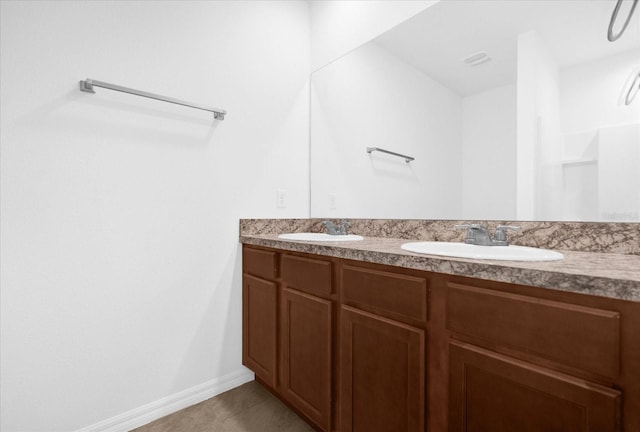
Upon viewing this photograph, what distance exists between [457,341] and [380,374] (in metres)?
0.32

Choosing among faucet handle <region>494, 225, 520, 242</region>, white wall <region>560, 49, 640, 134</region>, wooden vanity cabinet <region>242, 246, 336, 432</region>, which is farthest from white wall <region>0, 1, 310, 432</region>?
white wall <region>560, 49, 640, 134</region>

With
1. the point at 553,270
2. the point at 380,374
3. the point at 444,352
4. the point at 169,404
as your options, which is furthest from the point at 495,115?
the point at 169,404

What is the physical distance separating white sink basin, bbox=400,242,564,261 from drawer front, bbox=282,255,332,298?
333 millimetres

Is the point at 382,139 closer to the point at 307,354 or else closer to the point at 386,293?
the point at 386,293

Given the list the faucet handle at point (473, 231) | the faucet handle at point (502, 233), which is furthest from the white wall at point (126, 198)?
the faucet handle at point (502, 233)

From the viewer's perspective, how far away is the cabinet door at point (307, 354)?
1234mm

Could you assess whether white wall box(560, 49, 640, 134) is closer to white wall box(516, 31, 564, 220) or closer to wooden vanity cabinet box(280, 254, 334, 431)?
white wall box(516, 31, 564, 220)

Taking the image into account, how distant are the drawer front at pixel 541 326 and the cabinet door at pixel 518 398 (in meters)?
0.04

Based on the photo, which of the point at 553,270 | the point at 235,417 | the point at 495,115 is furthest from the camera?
the point at 235,417

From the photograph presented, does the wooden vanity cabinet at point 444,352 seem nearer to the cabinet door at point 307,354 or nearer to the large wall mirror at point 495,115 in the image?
the cabinet door at point 307,354

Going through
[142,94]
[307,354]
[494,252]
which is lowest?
[307,354]

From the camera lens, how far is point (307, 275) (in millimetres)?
1328

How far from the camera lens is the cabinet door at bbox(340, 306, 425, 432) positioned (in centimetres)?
92

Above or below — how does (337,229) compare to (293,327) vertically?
above
